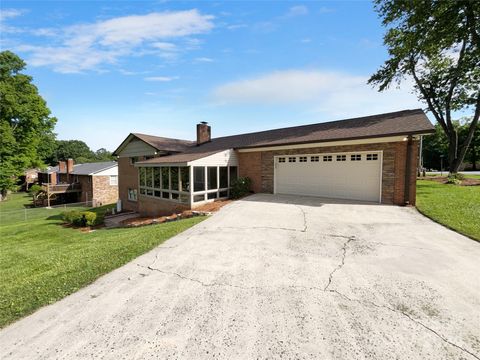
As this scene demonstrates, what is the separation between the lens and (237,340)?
2.76m

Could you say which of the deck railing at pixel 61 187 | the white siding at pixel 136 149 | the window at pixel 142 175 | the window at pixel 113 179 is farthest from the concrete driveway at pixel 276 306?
the deck railing at pixel 61 187

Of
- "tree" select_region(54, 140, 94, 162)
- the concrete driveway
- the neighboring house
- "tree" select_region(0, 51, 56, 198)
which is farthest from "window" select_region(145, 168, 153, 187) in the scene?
"tree" select_region(54, 140, 94, 162)

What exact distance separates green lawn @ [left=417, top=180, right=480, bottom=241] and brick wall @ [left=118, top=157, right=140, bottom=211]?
750 inches

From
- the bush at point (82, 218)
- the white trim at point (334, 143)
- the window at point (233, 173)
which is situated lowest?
the bush at point (82, 218)

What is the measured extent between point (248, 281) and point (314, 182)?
9.28m

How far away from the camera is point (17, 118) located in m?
26.5

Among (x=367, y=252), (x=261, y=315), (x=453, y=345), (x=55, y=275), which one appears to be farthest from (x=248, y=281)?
(x=55, y=275)

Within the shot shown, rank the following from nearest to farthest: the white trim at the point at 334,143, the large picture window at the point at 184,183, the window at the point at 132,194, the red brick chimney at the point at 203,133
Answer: the white trim at the point at 334,143 → the large picture window at the point at 184,183 → the red brick chimney at the point at 203,133 → the window at the point at 132,194

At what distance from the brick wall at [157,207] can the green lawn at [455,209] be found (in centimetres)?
1047

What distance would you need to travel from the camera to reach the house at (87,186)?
25828 mm

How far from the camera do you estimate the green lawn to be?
6.96 meters

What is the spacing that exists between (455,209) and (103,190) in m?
29.7

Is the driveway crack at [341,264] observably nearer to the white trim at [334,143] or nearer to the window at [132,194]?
the white trim at [334,143]

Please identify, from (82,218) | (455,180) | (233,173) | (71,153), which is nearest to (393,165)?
(233,173)
